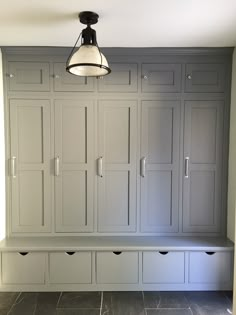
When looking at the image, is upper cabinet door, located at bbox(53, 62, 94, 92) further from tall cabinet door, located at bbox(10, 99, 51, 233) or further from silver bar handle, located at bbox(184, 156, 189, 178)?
silver bar handle, located at bbox(184, 156, 189, 178)

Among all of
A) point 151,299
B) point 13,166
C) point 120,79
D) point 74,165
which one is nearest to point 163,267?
point 151,299

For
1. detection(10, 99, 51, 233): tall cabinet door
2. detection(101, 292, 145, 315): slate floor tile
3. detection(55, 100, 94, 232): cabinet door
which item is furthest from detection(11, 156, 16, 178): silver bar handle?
detection(101, 292, 145, 315): slate floor tile

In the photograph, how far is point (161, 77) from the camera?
275 cm

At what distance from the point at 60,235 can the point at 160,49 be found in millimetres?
2143

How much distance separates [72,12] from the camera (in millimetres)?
1959

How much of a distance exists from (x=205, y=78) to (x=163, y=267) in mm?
1917

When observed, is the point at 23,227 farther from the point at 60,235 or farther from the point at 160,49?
the point at 160,49

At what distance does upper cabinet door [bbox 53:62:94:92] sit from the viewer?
2.72 meters

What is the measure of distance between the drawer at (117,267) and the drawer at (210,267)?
0.55 meters

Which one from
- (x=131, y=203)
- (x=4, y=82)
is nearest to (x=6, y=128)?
(x=4, y=82)

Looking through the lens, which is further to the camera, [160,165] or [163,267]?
[160,165]

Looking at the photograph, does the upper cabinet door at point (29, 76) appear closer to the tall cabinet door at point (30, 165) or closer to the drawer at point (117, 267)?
the tall cabinet door at point (30, 165)

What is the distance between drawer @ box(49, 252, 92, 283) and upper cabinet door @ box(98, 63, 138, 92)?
1.64 metres

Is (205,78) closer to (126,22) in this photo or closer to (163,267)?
(126,22)
